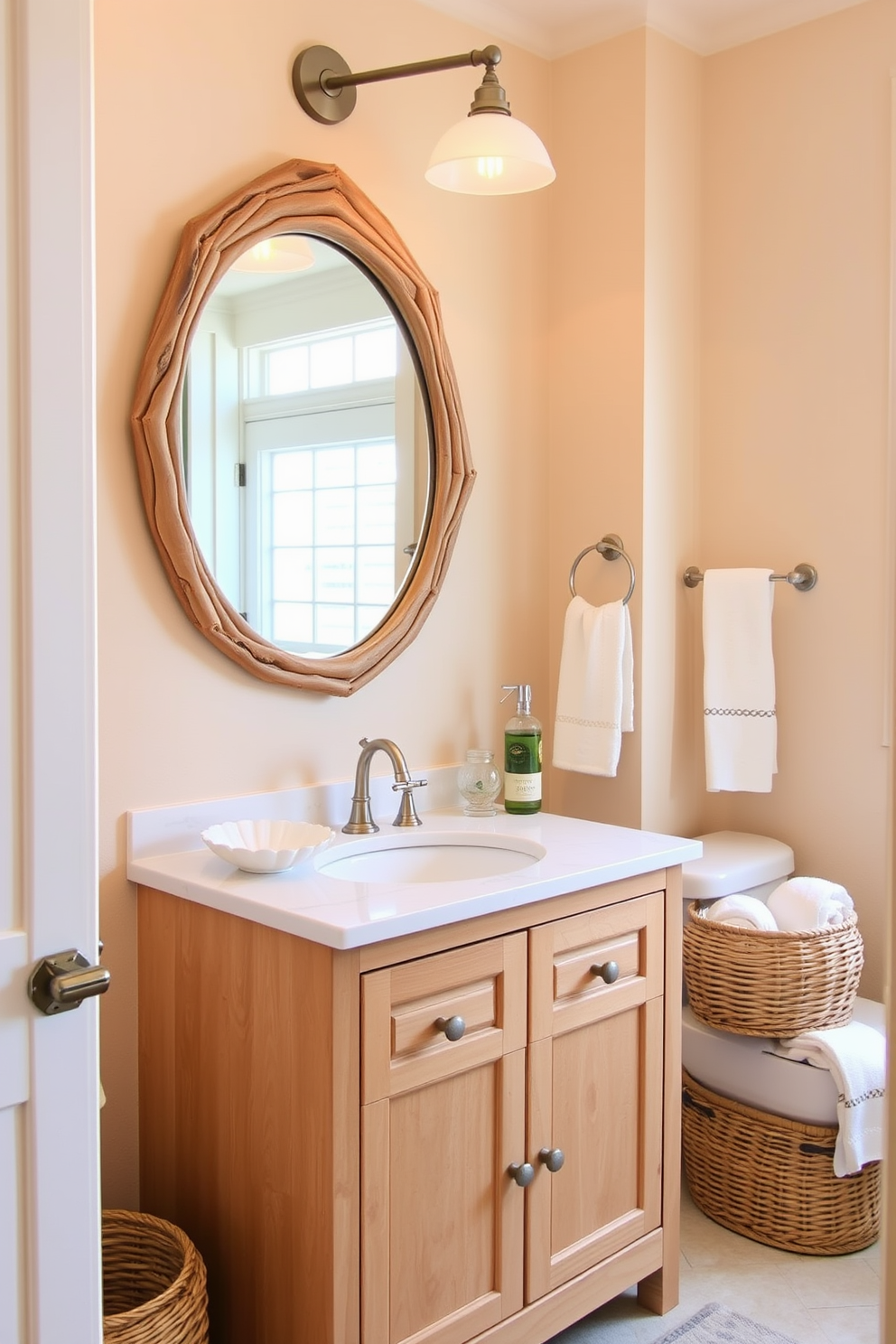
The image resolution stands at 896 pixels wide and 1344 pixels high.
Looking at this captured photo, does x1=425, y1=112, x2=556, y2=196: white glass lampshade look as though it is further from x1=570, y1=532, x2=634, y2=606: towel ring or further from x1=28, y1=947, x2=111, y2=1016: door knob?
x1=28, y1=947, x2=111, y2=1016: door knob

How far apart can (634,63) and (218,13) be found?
3.07ft

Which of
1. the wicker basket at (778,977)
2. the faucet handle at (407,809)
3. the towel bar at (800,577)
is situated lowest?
the wicker basket at (778,977)

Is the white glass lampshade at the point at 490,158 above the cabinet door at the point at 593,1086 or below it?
above

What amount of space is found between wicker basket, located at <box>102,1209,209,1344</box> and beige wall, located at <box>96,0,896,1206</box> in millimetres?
740

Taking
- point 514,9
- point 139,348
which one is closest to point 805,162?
point 514,9

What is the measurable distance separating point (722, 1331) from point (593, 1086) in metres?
0.50

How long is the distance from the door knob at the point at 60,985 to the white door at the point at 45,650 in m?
0.01

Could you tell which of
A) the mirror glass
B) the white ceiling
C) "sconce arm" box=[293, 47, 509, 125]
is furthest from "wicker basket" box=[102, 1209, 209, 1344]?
the white ceiling

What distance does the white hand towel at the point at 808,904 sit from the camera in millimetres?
2264

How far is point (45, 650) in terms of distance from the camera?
3.75 feet

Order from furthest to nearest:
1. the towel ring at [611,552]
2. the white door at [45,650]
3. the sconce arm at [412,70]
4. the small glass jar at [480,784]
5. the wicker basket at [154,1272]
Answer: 1. the towel ring at [611,552]
2. the small glass jar at [480,784]
3. the sconce arm at [412,70]
4. the wicker basket at [154,1272]
5. the white door at [45,650]

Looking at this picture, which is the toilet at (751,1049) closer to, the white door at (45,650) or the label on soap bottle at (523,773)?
the label on soap bottle at (523,773)

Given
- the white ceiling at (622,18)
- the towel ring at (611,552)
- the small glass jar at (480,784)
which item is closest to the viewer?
the small glass jar at (480,784)

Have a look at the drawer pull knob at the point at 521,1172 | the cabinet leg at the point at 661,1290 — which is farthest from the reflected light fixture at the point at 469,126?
the cabinet leg at the point at 661,1290
